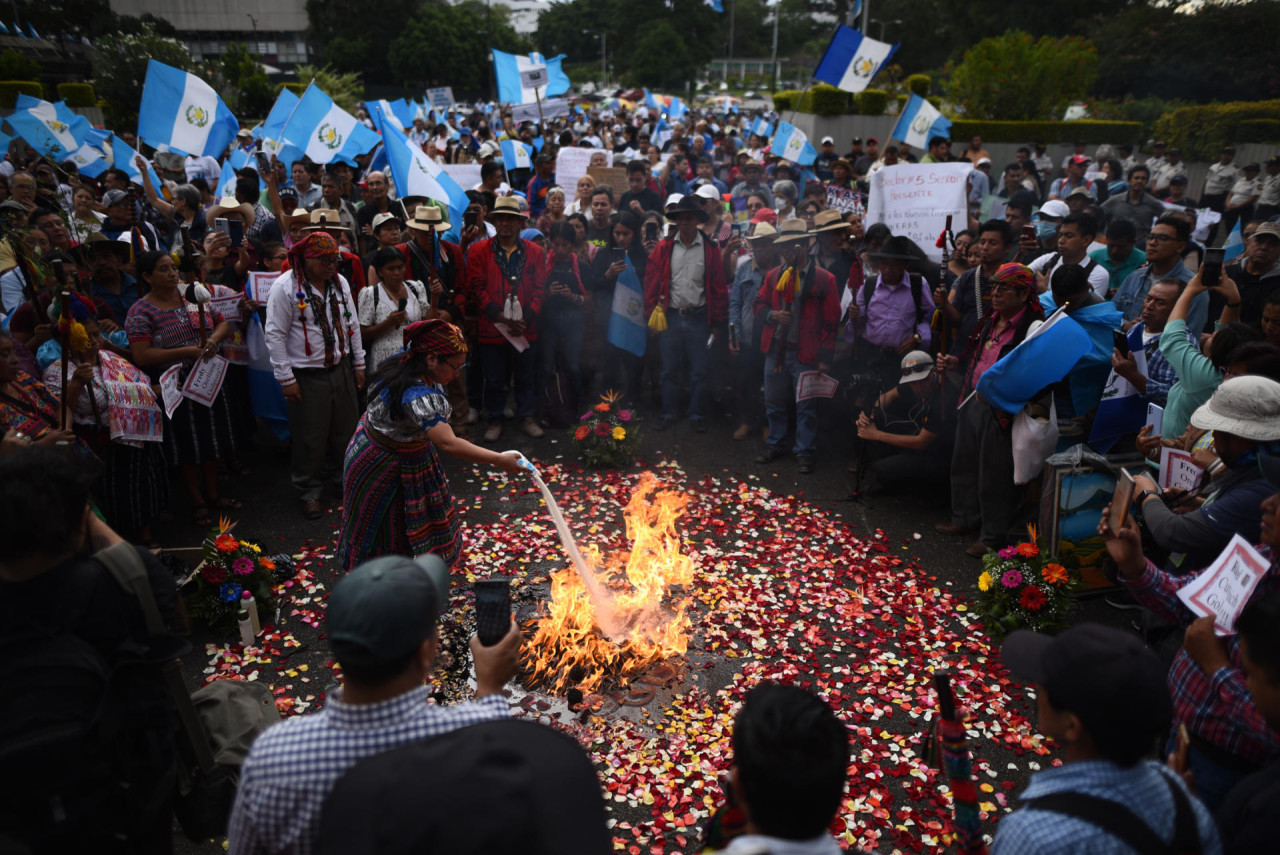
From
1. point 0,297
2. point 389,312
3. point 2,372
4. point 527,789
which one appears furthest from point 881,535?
point 0,297

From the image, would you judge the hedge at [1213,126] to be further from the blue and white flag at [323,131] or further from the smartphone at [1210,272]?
the blue and white flag at [323,131]

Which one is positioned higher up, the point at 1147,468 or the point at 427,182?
the point at 427,182

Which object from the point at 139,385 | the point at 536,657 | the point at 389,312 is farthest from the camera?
the point at 389,312

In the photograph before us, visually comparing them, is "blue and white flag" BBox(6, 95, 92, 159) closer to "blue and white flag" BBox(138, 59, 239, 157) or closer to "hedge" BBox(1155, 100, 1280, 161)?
"blue and white flag" BBox(138, 59, 239, 157)

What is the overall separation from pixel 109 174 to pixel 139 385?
8727mm

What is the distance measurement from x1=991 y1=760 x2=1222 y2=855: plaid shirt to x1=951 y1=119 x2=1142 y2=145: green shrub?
26.9 m

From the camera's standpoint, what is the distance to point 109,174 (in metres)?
12.8

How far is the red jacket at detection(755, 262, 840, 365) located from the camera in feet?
26.9

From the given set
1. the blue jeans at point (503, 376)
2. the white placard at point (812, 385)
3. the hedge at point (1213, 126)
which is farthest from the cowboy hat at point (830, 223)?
the hedge at point (1213, 126)

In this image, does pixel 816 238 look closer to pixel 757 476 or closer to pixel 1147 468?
pixel 757 476

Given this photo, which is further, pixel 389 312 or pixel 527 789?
pixel 389 312

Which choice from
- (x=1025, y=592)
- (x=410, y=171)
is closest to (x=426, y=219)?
(x=410, y=171)

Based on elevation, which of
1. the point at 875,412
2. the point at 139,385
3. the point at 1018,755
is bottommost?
the point at 1018,755

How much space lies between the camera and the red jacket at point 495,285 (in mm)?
8742
